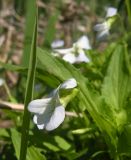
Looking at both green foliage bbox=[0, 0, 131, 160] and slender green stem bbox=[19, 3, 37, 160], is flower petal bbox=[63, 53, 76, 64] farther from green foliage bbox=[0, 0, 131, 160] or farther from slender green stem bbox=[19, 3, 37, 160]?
slender green stem bbox=[19, 3, 37, 160]

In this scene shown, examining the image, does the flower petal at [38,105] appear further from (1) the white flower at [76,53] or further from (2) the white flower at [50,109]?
(1) the white flower at [76,53]

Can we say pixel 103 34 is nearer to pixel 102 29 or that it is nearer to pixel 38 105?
pixel 102 29

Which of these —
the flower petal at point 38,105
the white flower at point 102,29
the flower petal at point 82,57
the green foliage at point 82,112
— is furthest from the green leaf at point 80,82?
the white flower at point 102,29

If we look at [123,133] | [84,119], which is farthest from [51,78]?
[123,133]

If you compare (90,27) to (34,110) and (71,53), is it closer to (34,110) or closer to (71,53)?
(71,53)

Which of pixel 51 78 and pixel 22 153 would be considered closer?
pixel 22 153

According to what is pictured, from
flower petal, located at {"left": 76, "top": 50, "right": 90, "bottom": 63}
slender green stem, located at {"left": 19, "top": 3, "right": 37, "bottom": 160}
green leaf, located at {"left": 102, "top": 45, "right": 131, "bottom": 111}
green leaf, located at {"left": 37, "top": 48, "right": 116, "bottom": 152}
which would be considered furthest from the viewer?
flower petal, located at {"left": 76, "top": 50, "right": 90, "bottom": 63}

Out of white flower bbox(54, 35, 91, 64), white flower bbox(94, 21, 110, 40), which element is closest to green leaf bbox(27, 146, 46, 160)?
white flower bbox(54, 35, 91, 64)

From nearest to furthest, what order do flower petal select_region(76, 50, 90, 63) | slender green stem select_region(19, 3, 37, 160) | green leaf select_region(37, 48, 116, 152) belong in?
1. slender green stem select_region(19, 3, 37, 160)
2. green leaf select_region(37, 48, 116, 152)
3. flower petal select_region(76, 50, 90, 63)
